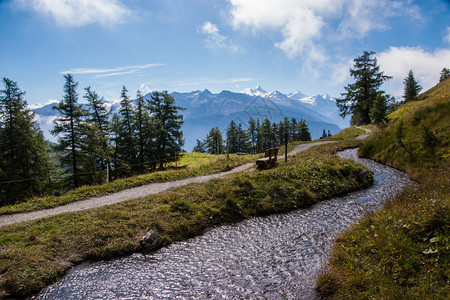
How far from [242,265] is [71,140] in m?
29.9

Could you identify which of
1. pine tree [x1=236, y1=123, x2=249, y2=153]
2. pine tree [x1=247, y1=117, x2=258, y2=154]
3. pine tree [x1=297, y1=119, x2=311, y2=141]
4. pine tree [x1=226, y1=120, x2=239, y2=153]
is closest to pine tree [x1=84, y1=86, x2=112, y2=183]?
pine tree [x1=226, y1=120, x2=239, y2=153]

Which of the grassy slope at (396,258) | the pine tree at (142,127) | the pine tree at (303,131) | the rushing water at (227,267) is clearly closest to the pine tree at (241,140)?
the pine tree at (303,131)

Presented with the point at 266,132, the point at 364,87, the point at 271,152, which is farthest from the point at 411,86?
the point at 271,152

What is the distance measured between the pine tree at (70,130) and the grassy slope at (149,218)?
21.6m

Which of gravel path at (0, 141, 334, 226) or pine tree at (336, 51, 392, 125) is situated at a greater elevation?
pine tree at (336, 51, 392, 125)

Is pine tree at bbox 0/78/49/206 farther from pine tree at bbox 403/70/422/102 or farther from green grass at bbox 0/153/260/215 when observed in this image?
pine tree at bbox 403/70/422/102

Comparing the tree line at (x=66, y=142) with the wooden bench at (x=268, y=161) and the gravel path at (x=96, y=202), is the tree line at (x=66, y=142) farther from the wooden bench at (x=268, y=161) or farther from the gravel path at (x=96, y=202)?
the wooden bench at (x=268, y=161)

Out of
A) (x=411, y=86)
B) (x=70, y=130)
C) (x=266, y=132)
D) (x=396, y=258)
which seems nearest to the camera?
(x=396, y=258)

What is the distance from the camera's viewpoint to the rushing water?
6.02 metres

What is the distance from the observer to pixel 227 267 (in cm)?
704

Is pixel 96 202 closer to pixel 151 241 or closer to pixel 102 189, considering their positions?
pixel 102 189

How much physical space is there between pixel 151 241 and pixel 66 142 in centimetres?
2653

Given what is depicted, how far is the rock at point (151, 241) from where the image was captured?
27.5ft

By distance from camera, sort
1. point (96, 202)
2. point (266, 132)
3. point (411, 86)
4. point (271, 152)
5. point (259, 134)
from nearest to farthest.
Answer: point (96, 202)
point (271, 152)
point (411, 86)
point (266, 132)
point (259, 134)
